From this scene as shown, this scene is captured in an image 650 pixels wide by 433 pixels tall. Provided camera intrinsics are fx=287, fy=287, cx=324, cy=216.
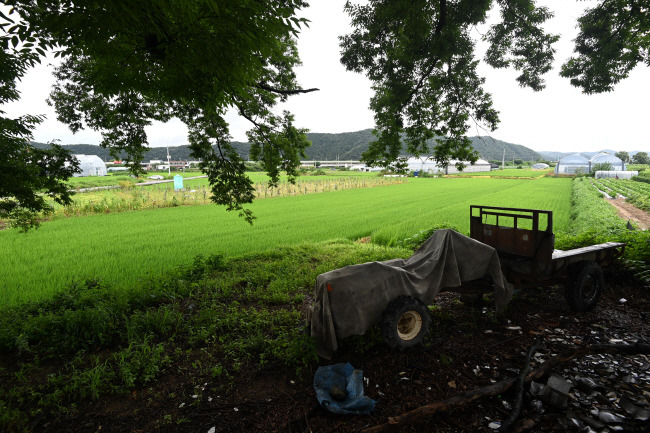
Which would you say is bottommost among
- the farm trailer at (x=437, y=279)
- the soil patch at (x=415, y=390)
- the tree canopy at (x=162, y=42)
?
the soil patch at (x=415, y=390)

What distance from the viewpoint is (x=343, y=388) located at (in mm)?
3223

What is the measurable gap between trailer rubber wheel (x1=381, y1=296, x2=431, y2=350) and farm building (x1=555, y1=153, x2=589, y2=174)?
93.3 meters

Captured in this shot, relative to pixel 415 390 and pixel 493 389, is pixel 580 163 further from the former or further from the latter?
pixel 415 390

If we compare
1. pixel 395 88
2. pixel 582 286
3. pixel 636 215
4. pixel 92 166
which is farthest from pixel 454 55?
pixel 92 166

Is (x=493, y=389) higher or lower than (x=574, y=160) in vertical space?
lower

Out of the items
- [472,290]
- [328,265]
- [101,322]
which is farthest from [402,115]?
[101,322]

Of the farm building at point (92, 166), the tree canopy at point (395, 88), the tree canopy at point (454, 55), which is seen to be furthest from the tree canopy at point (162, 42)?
the farm building at point (92, 166)

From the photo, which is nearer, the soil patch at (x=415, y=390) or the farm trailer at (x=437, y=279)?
the soil patch at (x=415, y=390)

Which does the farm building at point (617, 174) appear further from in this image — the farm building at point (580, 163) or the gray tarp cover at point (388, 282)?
Result: the gray tarp cover at point (388, 282)

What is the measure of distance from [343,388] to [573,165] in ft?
A: 326

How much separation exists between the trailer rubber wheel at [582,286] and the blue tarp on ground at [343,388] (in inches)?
169

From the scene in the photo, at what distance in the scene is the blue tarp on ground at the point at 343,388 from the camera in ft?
9.68

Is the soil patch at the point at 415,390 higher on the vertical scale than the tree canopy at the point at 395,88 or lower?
lower

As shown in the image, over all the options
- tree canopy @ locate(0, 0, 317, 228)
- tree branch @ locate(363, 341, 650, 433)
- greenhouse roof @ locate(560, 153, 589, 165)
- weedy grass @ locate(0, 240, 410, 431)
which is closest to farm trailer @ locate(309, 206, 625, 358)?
Result: weedy grass @ locate(0, 240, 410, 431)
